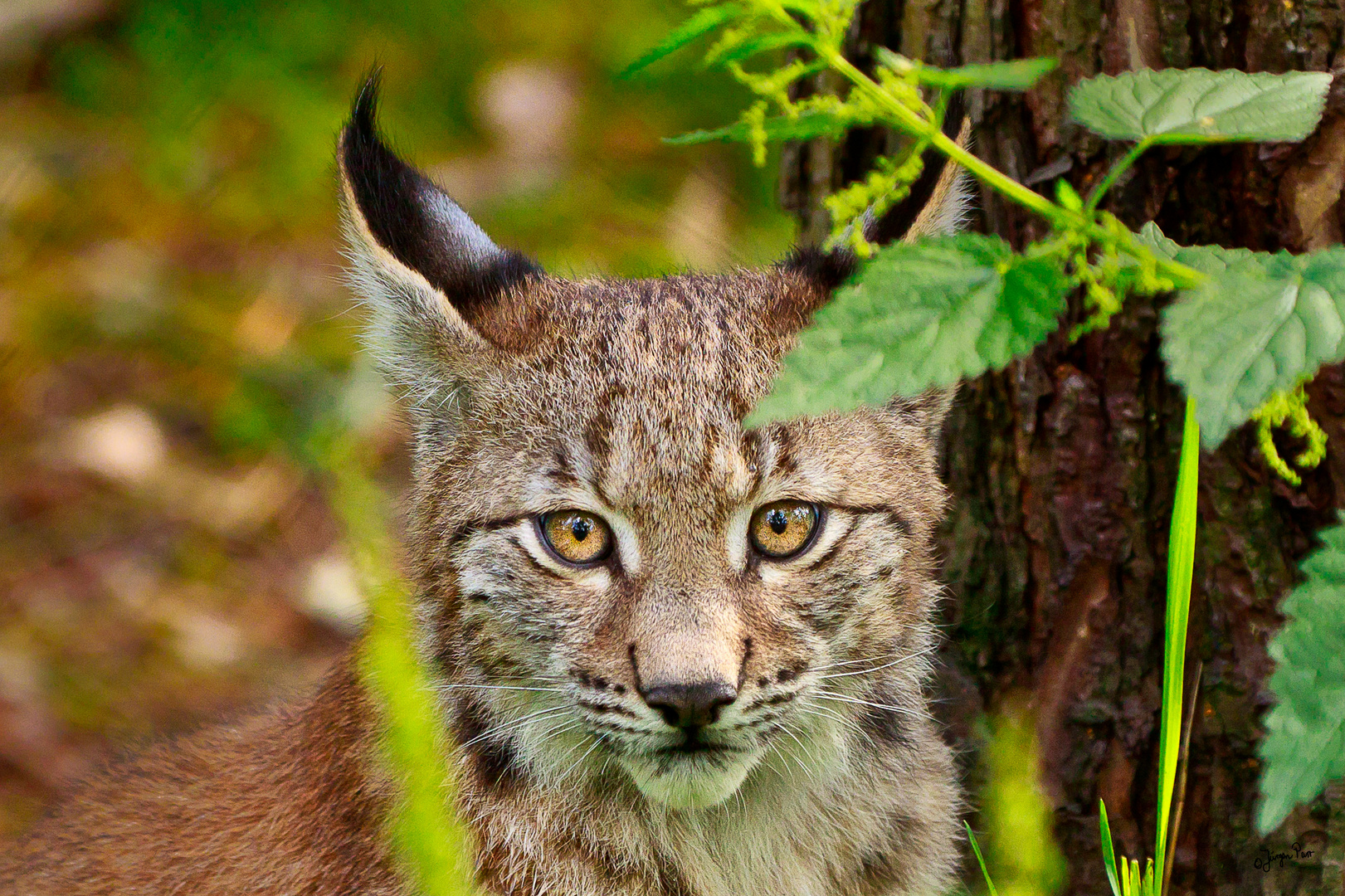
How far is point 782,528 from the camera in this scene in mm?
2975

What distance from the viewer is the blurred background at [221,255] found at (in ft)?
18.2

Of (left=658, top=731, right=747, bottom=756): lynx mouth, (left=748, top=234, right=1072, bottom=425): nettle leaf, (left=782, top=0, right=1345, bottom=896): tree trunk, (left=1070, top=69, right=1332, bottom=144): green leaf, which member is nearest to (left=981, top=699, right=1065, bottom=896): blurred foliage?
(left=782, top=0, right=1345, bottom=896): tree trunk

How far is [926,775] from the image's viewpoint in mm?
3406

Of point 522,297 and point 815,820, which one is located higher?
point 522,297

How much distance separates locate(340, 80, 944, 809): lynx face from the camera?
279cm

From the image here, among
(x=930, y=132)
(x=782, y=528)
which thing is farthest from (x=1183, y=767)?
(x=930, y=132)

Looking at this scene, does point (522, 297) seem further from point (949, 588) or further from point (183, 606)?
point (183, 606)

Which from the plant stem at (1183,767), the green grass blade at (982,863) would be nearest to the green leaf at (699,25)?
the green grass blade at (982,863)

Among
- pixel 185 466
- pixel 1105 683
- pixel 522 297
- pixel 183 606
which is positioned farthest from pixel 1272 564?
pixel 185 466

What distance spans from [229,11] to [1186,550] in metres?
5.29

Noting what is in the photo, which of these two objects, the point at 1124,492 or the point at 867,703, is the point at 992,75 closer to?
the point at 867,703
